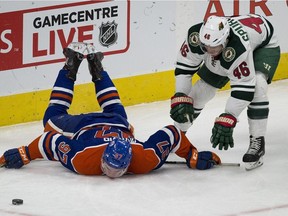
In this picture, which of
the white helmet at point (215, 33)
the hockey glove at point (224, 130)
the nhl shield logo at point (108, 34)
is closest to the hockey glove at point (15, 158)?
the hockey glove at point (224, 130)

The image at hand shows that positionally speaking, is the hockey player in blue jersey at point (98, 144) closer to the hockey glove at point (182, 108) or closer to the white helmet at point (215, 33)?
the hockey glove at point (182, 108)

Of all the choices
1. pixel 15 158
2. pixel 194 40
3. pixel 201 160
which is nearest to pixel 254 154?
pixel 201 160

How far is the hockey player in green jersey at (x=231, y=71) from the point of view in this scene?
6.33m

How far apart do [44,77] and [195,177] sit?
2064 mm

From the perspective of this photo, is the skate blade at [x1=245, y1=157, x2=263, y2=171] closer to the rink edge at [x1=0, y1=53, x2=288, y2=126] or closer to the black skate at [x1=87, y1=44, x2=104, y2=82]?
the black skate at [x1=87, y1=44, x2=104, y2=82]

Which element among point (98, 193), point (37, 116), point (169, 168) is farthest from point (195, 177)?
point (37, 116)

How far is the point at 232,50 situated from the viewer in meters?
6.34

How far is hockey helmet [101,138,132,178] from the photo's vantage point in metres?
6.09

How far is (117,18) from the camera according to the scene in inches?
324

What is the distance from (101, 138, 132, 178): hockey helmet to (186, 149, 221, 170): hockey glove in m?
0.54

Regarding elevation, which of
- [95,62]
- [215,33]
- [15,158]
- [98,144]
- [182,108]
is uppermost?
[215,33]

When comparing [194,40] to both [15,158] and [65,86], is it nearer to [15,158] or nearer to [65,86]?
[65,86]

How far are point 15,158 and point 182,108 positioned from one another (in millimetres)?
1107

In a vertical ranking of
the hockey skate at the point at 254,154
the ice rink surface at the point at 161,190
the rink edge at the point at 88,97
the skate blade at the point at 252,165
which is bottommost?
the ice rink surface at the point at 161,190
